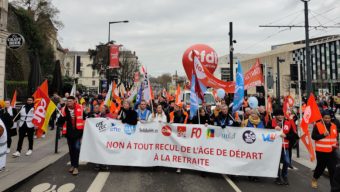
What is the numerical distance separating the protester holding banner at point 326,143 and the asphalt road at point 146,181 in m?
0.72

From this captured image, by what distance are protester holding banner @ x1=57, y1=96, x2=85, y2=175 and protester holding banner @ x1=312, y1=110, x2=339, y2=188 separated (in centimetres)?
535

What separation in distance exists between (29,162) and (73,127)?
6.24 feet

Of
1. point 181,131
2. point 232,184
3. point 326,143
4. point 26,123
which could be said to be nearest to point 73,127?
point 26,123

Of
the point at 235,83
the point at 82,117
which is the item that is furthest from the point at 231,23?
the point at 82,117

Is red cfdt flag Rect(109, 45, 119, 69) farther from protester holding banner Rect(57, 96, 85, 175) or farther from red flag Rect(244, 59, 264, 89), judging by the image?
protester holding banner Rect(57, 96, 85, 175)

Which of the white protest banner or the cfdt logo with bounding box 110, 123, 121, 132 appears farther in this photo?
the cfdt logo with bounding box 110, 123, 121, 132

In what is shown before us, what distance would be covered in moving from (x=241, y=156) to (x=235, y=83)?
2.62 m

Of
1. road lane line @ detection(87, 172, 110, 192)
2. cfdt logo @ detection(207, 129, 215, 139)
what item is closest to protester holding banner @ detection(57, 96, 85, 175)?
road lane line @ detection(87, 172, 110, 192)

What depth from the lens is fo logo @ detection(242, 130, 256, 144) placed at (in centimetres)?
696

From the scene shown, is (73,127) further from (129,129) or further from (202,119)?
(202,119)

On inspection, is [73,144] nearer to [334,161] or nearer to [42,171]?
[42,171]

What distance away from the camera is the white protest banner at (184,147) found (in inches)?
271

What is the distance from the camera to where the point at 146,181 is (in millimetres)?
6508

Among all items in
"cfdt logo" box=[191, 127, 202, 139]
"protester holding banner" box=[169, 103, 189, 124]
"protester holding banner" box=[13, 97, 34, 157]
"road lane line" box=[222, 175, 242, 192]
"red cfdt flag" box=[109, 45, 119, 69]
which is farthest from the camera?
"red cfdt flag" box=[109, 45, 119, 69]
